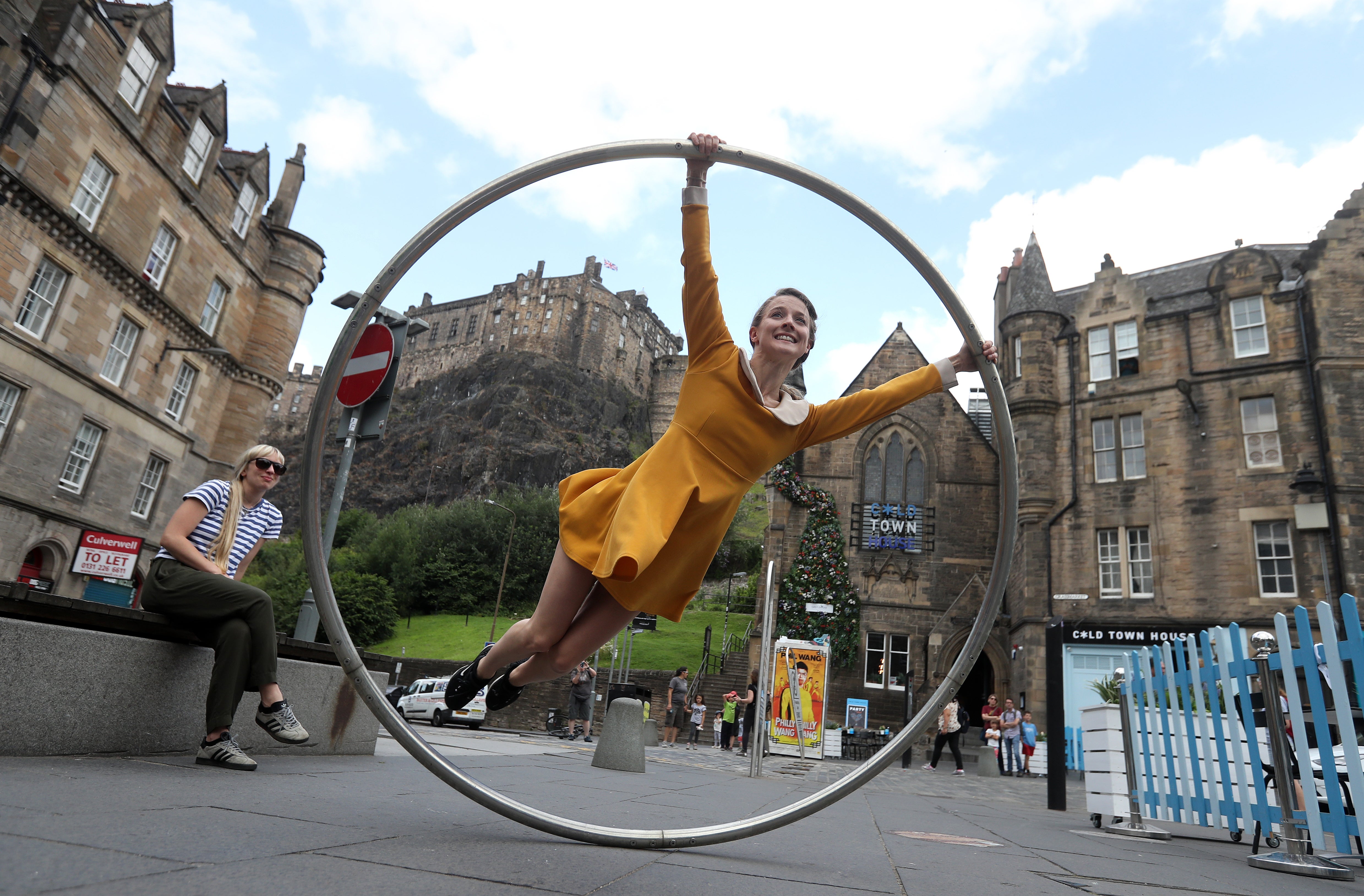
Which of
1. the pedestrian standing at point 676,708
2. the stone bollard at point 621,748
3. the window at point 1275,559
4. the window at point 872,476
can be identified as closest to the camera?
the stone bollard at point 621,748

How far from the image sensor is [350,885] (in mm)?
1737

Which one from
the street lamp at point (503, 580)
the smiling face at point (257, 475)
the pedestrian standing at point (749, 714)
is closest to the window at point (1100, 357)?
the pedestrian standing at point (749, 714)

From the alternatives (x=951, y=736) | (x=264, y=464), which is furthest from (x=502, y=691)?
(x=951, y=736)

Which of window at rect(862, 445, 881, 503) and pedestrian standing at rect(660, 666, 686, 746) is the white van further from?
window at rect(862, 445, 881, 503)

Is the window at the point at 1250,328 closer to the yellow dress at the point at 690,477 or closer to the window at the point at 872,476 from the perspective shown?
the window at the point at 872,476

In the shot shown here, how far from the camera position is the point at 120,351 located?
23.2m

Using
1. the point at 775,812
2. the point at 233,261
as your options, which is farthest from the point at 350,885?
the point at 233,261

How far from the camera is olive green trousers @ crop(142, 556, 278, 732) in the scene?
4.02 meters

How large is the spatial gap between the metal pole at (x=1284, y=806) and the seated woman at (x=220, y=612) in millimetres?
5792

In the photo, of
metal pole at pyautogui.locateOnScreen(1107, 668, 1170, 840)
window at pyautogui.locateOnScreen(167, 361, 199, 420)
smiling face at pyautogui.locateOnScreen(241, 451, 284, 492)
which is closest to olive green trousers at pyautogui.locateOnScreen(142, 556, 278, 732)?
smiling face at pyautogui.locateOnScreen(241, 451, 284, 492)

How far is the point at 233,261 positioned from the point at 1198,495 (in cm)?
3151

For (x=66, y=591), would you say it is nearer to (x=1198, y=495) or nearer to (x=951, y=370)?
(x=951, y=370)

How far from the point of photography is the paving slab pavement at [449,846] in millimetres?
1785

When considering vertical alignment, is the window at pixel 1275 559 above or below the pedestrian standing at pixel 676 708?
above
